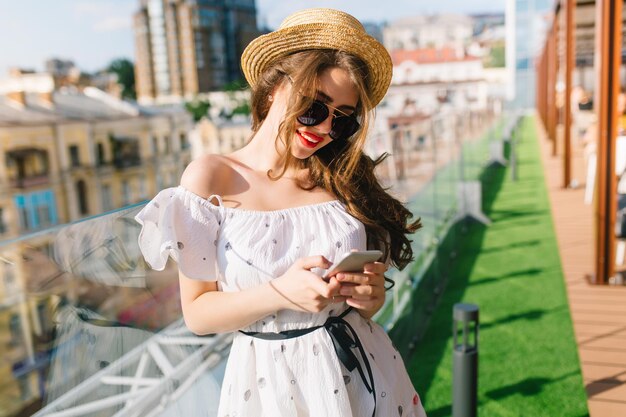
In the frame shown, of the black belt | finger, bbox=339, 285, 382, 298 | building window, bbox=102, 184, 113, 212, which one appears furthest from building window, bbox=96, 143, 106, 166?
finger, bbox=339, 285, 382, 298

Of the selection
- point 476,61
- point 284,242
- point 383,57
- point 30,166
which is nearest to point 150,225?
point 284,242

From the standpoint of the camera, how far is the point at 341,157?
151 centimetres

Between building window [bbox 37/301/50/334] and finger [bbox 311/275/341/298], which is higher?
finger [bbox 311/275/341/298]

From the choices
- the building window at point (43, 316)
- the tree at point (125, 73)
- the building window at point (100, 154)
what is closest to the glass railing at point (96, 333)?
the building window at point (43, 316)

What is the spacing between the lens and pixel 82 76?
92.5 metres

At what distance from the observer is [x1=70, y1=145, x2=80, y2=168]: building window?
60.8 meters

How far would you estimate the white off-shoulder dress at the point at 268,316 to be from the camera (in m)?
1.25

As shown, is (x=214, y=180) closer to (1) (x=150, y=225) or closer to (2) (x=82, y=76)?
(1) (x=150, y=225)

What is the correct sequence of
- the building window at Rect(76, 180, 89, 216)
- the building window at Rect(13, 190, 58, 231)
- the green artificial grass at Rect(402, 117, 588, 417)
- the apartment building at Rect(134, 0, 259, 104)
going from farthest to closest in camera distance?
1. the apartment building at Rect(134, 0, 259, 104)
2. the building window at Rect(76, 180, 89, 216)
3. the building window at Rect(13, 190, 58, 231)
4. the green artificial grass at Rect(402, 117, 588, 417)

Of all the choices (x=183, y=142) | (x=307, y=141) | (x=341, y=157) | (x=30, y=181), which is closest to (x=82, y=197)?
(x=30, y=181)

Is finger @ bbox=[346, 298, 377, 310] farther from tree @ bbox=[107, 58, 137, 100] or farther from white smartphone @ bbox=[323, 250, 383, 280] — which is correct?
tree @ bbox=[107, 58, 137, 100]

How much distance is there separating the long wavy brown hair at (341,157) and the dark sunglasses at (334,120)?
2cm

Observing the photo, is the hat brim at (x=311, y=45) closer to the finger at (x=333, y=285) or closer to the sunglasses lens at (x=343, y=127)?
the sunglasses lens at (x=343, y=127)

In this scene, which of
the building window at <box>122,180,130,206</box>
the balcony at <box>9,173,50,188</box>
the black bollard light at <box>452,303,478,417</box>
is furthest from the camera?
the building window at <box>122,180,130,206</box>
